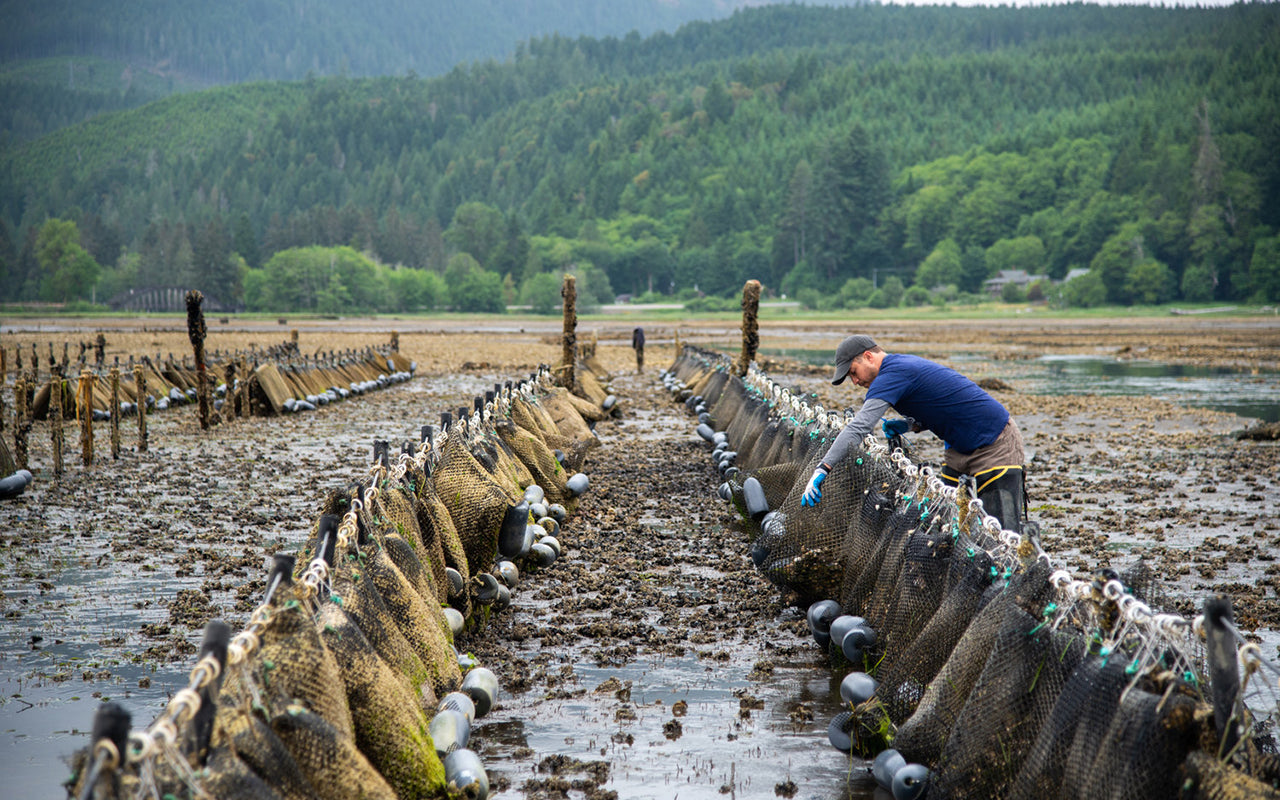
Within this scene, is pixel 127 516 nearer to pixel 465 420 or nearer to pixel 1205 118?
pixel 465 420

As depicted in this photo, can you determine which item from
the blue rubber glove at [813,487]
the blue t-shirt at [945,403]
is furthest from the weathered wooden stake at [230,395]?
the blue t-shirt at [945,403]

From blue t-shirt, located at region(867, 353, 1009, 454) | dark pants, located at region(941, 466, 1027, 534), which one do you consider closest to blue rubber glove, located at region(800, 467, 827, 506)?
blue t-shirt, located at region(867, 353, 1009, 454)

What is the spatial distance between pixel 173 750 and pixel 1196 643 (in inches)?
141

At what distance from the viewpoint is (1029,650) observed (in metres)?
4.49

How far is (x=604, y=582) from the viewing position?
9.39 m

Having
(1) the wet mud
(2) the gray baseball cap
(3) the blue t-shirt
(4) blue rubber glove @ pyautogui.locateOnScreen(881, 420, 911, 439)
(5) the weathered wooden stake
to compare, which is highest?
(2) the gray baseball cap

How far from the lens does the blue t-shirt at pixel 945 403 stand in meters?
7.15

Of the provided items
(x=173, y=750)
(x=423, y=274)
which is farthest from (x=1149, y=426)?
(x=423, y=274)

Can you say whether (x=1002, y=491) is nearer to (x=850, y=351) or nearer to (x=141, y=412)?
(x=850, y=351)

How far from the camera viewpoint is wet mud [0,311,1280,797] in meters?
5.97

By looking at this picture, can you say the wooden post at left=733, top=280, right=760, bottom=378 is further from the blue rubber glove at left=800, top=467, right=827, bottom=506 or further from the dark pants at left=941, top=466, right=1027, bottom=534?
the blue rubber glove at left=800, top=467, right=827, bottom=506

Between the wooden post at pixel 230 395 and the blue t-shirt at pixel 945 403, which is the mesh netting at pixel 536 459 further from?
the wooden post at pixel 230 395

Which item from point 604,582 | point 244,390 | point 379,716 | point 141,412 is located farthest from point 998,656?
point 244,390

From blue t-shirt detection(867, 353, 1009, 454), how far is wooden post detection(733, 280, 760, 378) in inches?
501
